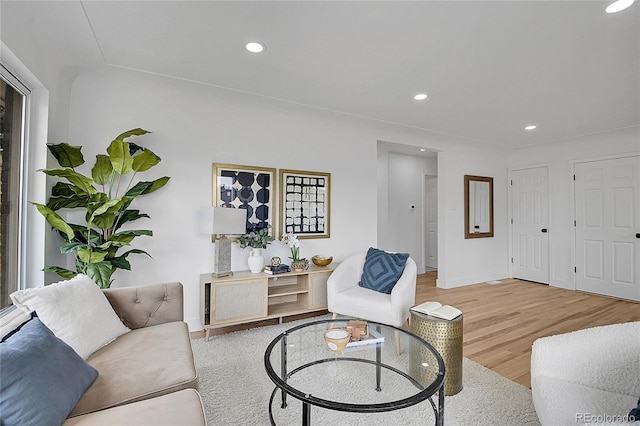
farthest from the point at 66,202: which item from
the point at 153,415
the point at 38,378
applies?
the point at 153,415

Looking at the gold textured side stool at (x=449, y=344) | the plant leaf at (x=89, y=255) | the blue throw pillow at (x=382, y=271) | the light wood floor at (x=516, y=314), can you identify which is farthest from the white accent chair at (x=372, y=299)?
the plant leaf at (x=89, y=255)

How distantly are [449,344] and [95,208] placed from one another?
2.67 meters

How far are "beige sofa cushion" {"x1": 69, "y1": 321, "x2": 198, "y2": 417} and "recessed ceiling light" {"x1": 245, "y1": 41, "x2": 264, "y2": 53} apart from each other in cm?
200

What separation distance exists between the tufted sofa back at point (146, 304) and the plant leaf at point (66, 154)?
3.42ft

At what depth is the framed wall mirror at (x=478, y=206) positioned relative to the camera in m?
5.09

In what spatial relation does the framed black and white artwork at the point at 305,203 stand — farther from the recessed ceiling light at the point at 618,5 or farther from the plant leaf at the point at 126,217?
the recessed ceiling light at the point at 618,5

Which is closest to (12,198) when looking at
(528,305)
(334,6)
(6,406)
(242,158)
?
(6,406)

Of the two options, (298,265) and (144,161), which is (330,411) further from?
(144,161)

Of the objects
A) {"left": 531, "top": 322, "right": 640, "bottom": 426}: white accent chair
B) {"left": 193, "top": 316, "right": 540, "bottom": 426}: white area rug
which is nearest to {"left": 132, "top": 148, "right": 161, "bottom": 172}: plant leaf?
{"left": 193, "top": 316, "right": 540, "bottom": 426}: white area rug

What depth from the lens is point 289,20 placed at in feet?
6.29

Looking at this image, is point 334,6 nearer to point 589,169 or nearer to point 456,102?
point 456,102

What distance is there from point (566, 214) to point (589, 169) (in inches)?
29.3

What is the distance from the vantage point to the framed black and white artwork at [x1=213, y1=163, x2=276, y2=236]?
3143mm

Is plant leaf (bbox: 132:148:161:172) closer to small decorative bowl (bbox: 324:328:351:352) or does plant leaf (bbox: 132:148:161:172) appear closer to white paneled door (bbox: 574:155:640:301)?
small decorative bowl (bbox: 324:328:351:352)
